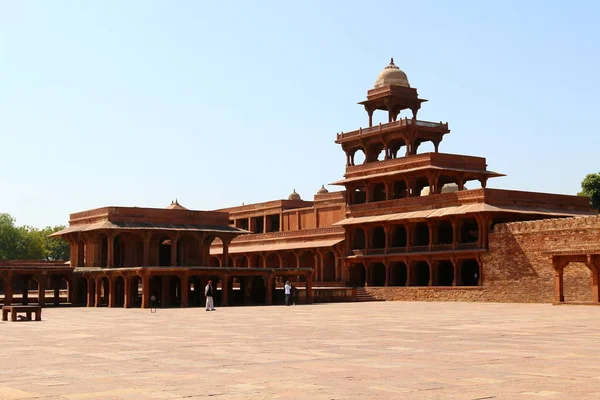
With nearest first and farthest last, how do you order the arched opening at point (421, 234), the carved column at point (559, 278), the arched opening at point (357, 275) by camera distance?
1. the carved column at point (559, 278)
2. the arched opening at point (421, 234)
3. the arched opening at point (357, 275)

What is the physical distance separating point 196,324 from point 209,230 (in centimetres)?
2854

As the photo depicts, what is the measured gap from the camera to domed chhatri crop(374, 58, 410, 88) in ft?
216

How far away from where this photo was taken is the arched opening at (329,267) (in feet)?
234

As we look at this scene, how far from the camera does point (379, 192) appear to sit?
67.1 m

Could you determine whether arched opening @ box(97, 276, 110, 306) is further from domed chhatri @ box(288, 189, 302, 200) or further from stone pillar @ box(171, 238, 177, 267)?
domed chhatri @ box(288, 189, 302, 200)

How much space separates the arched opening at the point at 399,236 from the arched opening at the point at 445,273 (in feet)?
11.4

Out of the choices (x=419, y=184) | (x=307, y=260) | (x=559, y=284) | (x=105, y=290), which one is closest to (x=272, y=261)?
(x=307, y=260)

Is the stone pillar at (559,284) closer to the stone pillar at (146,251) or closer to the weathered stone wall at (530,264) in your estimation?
the weathered stone wall at (530,264)

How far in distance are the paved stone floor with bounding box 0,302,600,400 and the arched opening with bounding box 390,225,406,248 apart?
38554 millimetres

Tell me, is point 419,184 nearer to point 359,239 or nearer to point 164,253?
point 359,239

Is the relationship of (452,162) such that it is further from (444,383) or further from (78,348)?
(444,383)

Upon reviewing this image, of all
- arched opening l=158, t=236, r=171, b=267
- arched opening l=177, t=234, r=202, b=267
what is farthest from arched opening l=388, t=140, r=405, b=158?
arched opening l=158, t=236, r=171, b=267

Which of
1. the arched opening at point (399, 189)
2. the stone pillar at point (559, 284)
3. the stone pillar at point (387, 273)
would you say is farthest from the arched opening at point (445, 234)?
the stone pillar at point (559, 284)

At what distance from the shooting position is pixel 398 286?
198 ft
